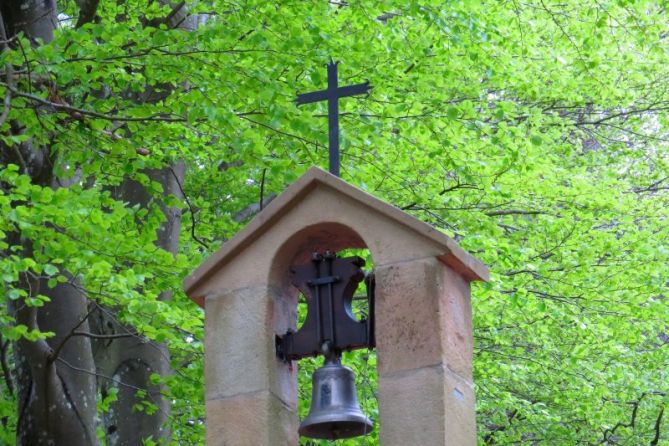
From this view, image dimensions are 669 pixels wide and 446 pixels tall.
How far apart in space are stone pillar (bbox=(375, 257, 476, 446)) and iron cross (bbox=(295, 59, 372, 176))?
2.12ft

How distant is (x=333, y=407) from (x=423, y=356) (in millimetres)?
511

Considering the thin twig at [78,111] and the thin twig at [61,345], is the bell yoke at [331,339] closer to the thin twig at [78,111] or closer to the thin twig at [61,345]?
the thin twig at [78,111]

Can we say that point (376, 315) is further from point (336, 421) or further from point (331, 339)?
point (336, 421)

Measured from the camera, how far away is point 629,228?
41.7ft

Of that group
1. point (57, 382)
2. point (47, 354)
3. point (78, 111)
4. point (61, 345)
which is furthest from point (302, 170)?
point (57, 382)

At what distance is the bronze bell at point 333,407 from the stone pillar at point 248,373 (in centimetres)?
16

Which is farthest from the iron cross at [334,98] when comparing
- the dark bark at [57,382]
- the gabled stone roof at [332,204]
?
the dark bark at [57,382]

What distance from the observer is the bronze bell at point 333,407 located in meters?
5.59

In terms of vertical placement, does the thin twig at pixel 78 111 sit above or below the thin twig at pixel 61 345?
above

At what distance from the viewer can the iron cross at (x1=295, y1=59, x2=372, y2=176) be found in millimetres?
5953

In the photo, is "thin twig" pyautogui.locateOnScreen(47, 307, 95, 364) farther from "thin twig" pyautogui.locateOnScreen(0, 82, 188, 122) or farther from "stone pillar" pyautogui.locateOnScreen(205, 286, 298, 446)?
"stone pillar" pyautogui.locateOnScreen(205, 286, 298, 446)

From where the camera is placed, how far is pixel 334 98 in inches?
244

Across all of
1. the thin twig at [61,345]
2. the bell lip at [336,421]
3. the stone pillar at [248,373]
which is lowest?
the bell lip at [336,421]

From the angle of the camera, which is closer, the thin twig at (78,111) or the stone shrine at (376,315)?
the stone shrine at (376,315)
